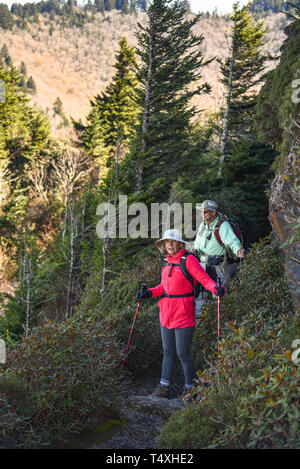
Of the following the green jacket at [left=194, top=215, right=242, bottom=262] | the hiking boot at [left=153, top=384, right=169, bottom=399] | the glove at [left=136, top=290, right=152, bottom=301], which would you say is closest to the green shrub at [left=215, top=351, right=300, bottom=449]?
the hiking boot at [left=153, top=384, right=169, bottom=399]

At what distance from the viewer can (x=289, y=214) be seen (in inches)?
190

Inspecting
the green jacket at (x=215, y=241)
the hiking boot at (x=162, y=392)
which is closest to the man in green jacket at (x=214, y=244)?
the green jacket at (x=215, y=241)

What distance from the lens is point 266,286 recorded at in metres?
6.00

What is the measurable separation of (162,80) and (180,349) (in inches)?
605

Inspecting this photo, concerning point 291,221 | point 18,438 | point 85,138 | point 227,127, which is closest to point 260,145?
point 227,127

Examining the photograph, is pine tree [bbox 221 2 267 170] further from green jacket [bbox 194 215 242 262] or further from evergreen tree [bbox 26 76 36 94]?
evergreen tree [bbox 26 76 36 94]

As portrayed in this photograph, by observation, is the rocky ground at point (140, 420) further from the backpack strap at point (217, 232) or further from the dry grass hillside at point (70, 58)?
the dry grass hillside at point (70, 58)

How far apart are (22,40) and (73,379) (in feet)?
428

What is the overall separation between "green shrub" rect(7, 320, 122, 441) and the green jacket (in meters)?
2.18

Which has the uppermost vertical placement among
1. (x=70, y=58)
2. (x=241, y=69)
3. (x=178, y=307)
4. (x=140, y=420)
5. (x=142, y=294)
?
(x=70, y=58)

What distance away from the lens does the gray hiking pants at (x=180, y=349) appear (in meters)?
4.78

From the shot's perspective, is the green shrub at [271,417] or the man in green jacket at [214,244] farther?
the man in green jacket at [214,244]

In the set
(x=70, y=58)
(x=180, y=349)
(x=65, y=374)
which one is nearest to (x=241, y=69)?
(x=180, y=349)

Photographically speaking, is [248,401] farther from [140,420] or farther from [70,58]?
[70,58]
